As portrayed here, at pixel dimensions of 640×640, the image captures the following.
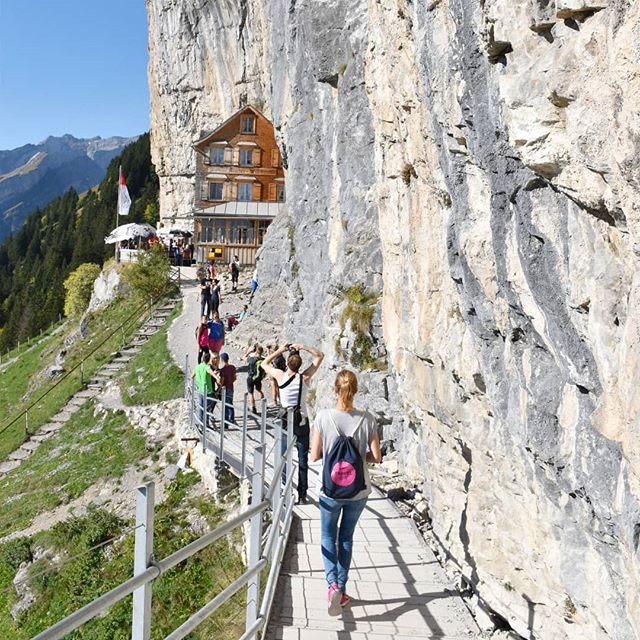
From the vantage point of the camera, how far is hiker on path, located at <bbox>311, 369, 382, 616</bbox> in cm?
559

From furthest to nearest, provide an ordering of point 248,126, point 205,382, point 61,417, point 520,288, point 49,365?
point 248,126
point 49,365
point 61,417
point 205,382
point 520,288

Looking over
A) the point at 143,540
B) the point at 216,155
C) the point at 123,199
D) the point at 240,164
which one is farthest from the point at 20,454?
the point at 123,199

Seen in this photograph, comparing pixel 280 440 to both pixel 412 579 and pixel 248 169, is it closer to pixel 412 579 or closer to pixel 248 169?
pixel 412 579

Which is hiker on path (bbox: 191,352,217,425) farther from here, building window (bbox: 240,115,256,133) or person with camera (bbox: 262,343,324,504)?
building window (bbox: 240,115,256,133)

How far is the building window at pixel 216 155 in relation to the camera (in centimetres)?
4531

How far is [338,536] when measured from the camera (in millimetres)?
5855

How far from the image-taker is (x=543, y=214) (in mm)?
4906

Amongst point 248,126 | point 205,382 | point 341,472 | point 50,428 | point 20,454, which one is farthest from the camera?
point 248,126

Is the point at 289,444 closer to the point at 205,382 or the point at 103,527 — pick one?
the point at 205,382

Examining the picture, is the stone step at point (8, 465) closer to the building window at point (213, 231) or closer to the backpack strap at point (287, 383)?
the backpack strap at point (287, 383)

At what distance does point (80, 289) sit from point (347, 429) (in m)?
50.8

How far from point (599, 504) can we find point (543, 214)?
83.0 inches

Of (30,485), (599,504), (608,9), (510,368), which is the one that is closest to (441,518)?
(510,368)

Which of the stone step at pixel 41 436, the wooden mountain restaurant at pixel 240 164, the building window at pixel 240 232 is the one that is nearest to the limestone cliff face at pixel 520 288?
the stone step at pixel 41 436
